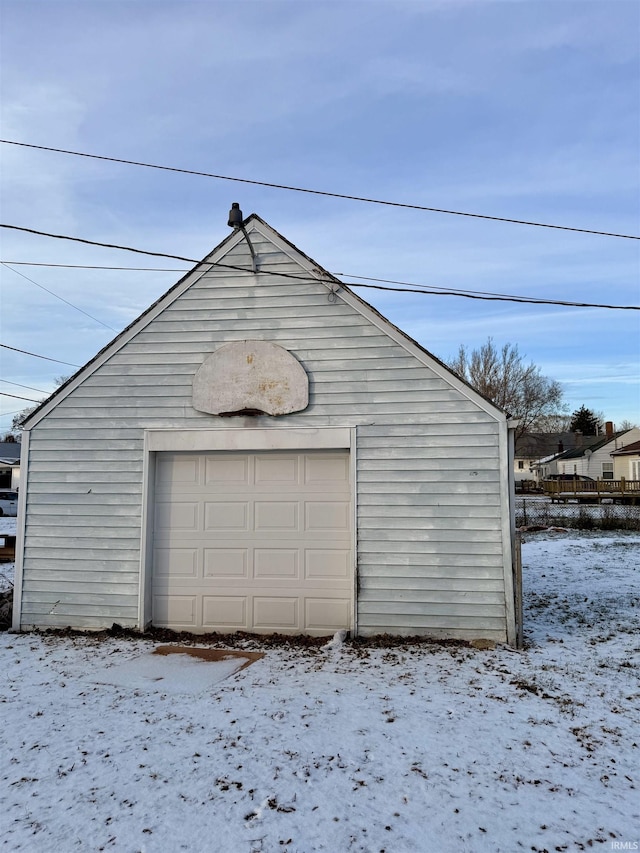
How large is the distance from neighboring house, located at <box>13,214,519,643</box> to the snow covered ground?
0.74 meters

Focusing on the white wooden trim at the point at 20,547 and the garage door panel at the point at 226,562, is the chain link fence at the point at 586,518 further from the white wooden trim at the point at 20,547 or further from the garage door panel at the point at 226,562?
the white wooden trim at the point at 20,547

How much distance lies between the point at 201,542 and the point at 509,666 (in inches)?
154

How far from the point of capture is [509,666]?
617 centimetres

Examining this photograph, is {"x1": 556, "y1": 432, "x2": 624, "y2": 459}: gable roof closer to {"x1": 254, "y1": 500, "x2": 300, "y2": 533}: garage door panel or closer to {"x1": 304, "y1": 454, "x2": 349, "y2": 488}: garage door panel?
{"x1": 304, "y1": 454, "x2": 349, "y2": 488}: garage door panel

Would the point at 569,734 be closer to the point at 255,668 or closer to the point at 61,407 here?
the point at 255,668

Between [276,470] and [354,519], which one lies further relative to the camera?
[276,470]

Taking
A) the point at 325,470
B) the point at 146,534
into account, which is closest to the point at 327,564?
the point at 325,470

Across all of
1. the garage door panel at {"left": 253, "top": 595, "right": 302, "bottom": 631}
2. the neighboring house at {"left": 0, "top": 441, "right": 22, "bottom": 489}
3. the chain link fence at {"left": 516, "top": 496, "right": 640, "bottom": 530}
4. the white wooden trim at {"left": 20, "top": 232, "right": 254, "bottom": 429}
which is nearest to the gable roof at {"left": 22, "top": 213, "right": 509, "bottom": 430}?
the white wooden trim at {"left": 20, "top": 232, "right": 254, "bottom": 429}

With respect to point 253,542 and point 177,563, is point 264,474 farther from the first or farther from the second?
point 177,563

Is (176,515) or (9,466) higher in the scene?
(9,466)

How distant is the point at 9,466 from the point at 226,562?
1578 inches

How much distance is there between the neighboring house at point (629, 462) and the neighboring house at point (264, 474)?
3897 centimetres

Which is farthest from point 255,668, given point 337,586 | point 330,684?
point 337,586

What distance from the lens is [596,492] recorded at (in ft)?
110
